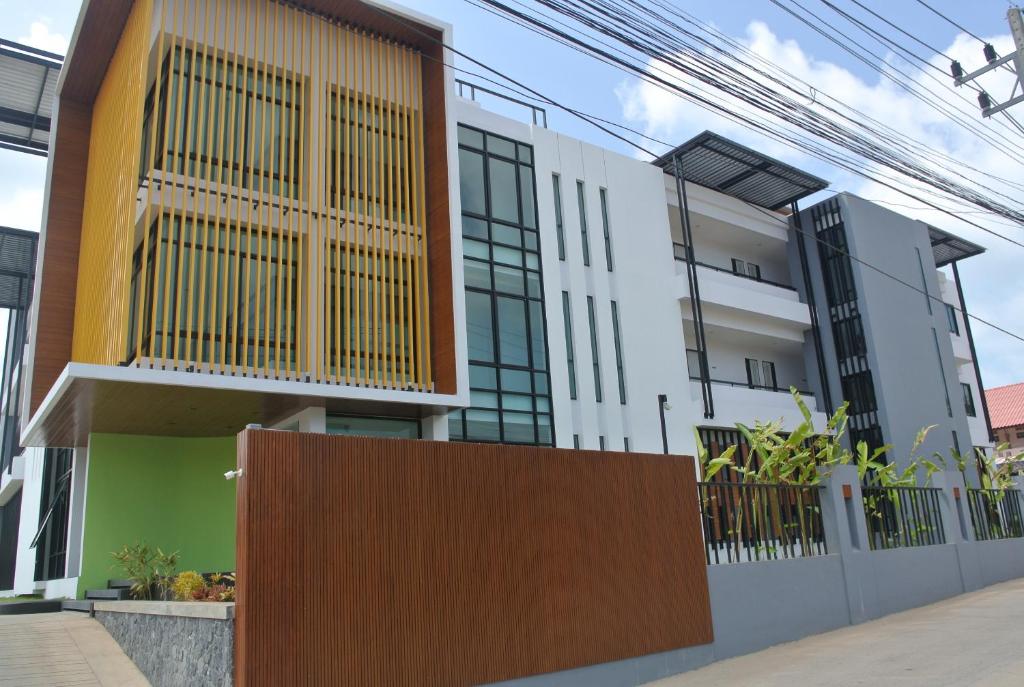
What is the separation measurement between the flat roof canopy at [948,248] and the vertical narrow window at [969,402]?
5.12 meters

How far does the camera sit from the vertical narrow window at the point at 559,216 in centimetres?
2022

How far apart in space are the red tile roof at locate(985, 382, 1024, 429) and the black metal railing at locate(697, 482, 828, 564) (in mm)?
46653

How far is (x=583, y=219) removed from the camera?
826 inches

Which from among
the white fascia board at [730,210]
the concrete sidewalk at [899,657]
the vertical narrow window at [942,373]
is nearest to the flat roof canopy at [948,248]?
the vertical narrow window at [942,373]

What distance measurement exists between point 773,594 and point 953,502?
742 centimetres

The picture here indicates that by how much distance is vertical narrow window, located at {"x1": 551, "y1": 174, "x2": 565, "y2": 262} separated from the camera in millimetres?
20219

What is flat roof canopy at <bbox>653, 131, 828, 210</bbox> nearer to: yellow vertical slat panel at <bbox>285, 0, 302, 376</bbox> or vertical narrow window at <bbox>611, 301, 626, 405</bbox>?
vertical narrow window at <bbox>611, 301, 626, 405</bbox>

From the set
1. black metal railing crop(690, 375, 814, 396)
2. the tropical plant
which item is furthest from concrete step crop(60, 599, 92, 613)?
black metal railing crop(690, 375, 814, 396)

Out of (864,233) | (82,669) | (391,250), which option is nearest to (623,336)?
(391,250)

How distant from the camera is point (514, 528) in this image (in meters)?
8.85

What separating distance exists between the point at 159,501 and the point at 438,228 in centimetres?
741

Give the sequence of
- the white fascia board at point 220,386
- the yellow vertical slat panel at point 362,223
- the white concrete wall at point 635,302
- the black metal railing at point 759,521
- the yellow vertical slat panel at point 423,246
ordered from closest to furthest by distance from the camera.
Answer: the black metal railing at point 759,521, the white fascia board at point 220,386, the yellow vertical slat panel at point 362,223, the yellow vertical slat panel at point 423,246, the white concrete wall at point 635,302

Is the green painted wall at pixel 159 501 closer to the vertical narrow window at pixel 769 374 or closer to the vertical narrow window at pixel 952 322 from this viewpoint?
the vertical narrow window at pixel 769 374

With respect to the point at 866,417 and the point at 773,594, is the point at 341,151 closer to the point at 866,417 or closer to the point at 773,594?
the point at 773,594
